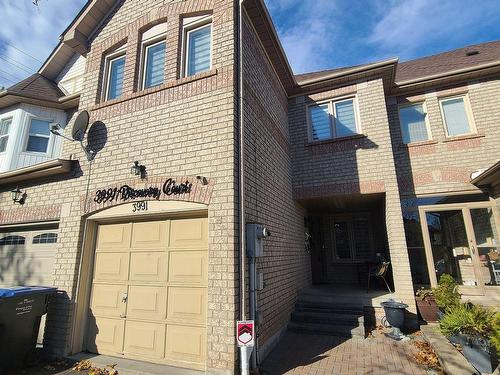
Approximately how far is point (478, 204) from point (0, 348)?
11096 millimetres

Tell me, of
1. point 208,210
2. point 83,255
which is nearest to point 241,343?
point 208,210

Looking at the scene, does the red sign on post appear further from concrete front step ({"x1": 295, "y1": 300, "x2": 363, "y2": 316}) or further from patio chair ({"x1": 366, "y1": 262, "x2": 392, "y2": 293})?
patio chair ({"x1": 366, "y1": 262, "x2": 392, "y2": 293})

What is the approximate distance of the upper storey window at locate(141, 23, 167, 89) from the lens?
638 cm

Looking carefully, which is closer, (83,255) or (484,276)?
(83,255)

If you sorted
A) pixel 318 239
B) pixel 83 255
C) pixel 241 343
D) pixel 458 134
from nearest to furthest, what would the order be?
pixel 241 343
pixel 83 255
pixel 458 134
pixel 318 239

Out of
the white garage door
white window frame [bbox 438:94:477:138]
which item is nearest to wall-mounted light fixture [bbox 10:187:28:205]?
the white garage door

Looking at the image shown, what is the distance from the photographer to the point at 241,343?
3863mm

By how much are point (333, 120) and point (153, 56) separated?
5.40 meters

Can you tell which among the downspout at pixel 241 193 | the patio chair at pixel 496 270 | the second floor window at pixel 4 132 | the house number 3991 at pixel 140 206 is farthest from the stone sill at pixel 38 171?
the patio chair at pixel 496 270

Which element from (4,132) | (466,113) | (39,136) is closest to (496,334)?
(466,113)

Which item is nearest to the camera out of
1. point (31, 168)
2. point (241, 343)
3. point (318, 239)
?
point (241, 343)

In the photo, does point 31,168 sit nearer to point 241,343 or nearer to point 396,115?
point 241,343

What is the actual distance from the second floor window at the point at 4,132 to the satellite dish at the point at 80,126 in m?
5.84

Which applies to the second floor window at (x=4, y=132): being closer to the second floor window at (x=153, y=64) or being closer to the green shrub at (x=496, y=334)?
the second floor window at (x=153, y=64)
